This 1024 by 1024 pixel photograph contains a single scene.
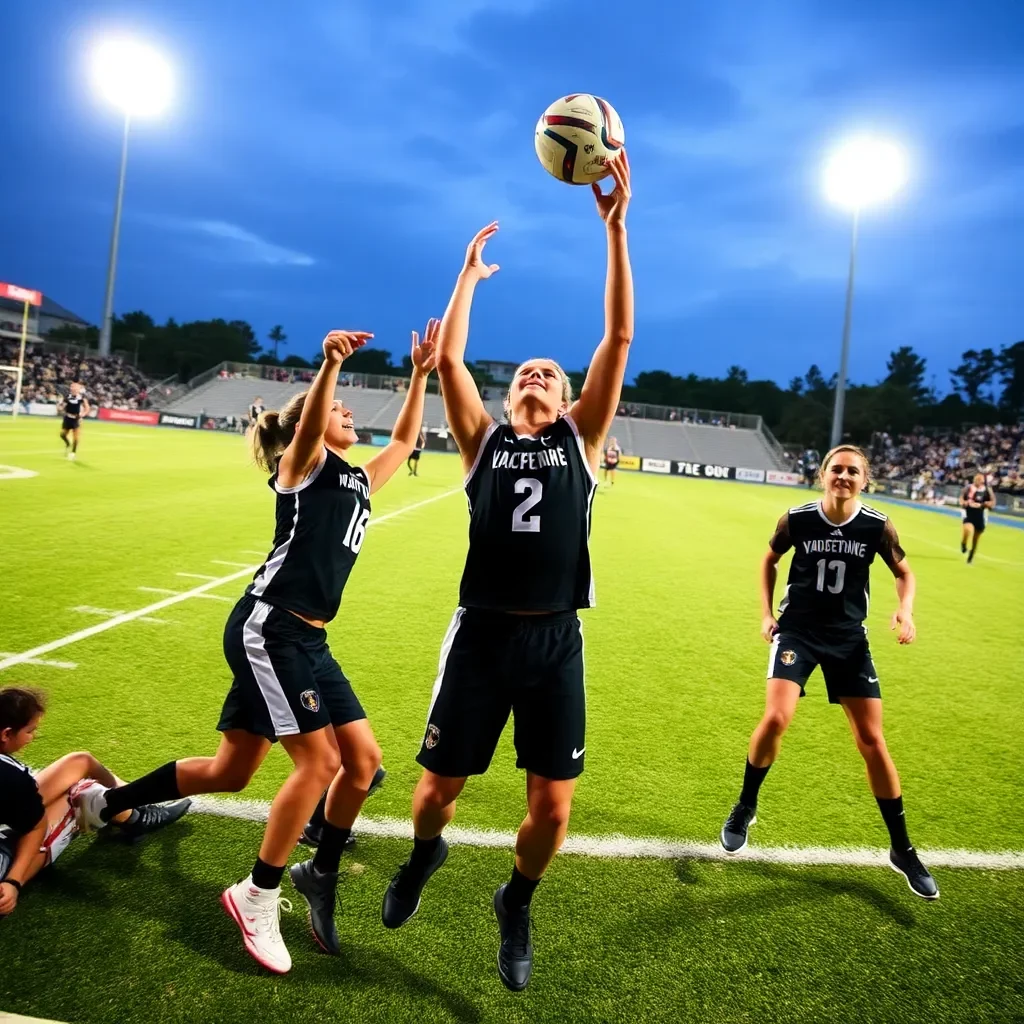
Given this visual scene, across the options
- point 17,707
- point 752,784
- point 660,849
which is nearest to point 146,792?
point 17,707

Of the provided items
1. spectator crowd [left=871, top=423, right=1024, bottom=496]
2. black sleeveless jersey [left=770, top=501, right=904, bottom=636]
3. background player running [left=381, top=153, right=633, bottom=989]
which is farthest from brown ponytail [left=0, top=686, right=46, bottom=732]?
spectator crowd [left=871, top=423, right=1024, bottom=496]

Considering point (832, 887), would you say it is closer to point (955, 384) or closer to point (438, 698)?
point (438, 698)

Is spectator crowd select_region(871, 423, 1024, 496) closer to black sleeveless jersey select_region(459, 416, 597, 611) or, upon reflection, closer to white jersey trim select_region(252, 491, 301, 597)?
black sleeveless jersey select_region(459, 416, 597, 611)

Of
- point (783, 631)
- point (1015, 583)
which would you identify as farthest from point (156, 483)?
point (1015, 583)

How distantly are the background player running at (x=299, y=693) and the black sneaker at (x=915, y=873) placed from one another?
2494 mm

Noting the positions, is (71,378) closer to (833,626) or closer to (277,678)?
(277,678)

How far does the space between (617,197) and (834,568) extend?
2.35m

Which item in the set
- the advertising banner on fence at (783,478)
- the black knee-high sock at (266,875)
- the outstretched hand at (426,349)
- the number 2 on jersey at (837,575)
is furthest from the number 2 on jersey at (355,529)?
the advertising banner on fence at (783,478)

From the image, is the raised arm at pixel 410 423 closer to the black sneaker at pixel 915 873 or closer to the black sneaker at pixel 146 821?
the black sneaker at pixel 146 821

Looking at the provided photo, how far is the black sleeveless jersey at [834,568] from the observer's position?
4203 mm

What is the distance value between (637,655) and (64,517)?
934cm

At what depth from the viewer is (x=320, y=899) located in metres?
3.03

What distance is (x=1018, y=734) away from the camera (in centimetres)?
594

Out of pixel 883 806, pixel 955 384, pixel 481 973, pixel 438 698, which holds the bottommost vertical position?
pixel 481 973
